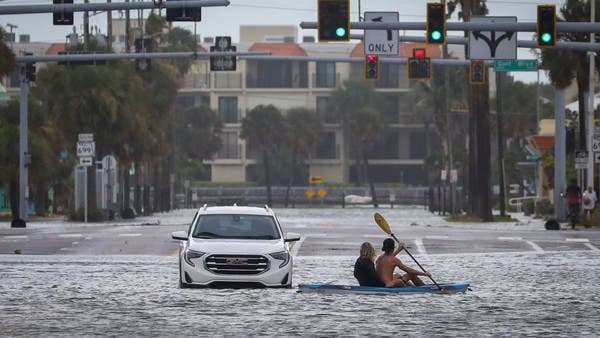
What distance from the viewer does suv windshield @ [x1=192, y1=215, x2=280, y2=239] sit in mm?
28281

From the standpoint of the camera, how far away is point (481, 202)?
7119 centimetres

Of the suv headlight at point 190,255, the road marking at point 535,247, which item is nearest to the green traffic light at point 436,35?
the road marking at point 535,247

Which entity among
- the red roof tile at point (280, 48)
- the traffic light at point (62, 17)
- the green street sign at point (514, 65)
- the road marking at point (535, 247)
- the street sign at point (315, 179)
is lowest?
the road marking at point (535, 247)

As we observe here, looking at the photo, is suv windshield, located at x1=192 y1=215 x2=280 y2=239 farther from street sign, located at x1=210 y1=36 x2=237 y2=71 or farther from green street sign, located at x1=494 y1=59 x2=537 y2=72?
street sign, located at x1=210 y1=36 x2=237 y2=71

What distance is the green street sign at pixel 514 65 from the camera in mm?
55406

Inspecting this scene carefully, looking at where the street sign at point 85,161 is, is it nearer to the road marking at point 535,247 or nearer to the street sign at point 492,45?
the street sign at point 492,45

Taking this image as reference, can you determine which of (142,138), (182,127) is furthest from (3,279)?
(182,127)

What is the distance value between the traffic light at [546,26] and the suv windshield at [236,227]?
1559cm

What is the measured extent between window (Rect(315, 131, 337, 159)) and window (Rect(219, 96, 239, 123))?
834 centimetres

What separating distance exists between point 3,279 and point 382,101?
4838 inches

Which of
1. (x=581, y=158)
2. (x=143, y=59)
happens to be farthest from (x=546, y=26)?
(x=143, y=59)

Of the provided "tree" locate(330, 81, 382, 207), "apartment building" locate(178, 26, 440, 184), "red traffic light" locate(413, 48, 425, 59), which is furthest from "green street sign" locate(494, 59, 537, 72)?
"apartment building" locate(178, 26, 440, 184)

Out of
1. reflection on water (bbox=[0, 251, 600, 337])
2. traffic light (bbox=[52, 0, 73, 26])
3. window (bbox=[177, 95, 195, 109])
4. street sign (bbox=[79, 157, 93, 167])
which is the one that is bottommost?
reflection on water (bbox=[0, 251, 600, 337])

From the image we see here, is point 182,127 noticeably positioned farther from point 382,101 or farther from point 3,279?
point 3,279
